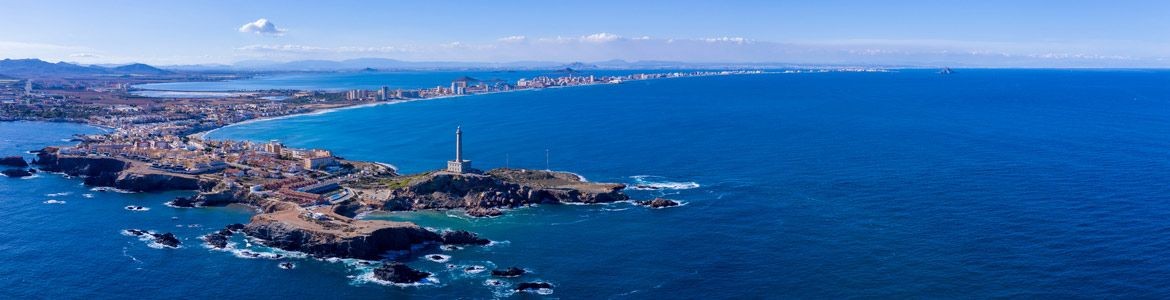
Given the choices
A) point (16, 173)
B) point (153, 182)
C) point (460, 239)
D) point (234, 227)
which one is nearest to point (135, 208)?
point (153, 182)

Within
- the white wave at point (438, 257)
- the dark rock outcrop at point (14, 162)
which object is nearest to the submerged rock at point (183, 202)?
the white wave at point (438, 257)

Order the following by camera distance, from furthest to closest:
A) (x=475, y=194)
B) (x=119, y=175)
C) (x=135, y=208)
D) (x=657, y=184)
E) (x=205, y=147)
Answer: (x=205, y=147)
(x=119, y=175)
(x=657, y=184)
(x=475, y=194)
(x=135, y=208)

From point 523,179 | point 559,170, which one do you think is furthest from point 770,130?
point 523,179

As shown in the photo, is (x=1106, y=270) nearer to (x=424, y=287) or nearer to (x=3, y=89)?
(x=424, y=287)

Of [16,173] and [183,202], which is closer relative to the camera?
[183,202]

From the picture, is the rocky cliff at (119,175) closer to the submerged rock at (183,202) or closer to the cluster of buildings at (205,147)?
the cluster of buildings at (205,147)

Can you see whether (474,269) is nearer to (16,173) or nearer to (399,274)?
(399,274)
